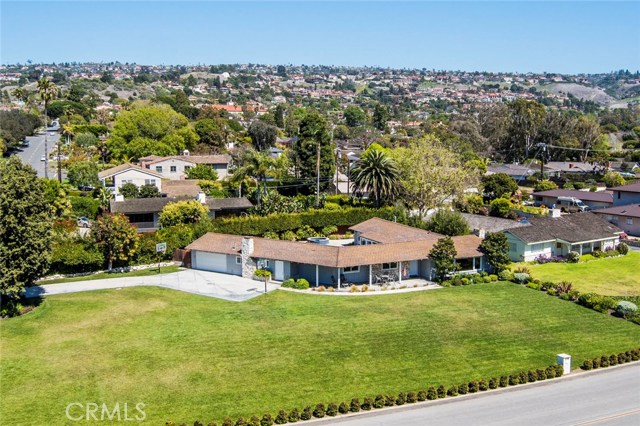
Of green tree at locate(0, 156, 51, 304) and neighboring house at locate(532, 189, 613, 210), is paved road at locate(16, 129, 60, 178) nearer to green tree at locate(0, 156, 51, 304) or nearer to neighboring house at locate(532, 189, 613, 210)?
green tree at locate(0, 156, 51, 304)

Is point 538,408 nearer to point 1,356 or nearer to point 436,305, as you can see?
point 436,305

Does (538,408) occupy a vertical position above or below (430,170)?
below

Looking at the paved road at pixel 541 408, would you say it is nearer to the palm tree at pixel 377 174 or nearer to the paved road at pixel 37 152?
the palm tree at pixel 377 174

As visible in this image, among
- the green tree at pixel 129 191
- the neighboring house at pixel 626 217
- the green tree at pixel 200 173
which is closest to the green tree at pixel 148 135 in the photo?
the green tree at pixel 200 173

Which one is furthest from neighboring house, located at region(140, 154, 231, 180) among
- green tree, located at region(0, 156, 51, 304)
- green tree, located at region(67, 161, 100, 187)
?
green tree, located at region(0, 156, 51, 304)

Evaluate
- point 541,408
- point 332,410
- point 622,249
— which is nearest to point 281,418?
point 332,410

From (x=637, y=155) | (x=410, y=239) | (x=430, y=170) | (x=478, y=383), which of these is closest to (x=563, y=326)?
(x=478, y=383)
